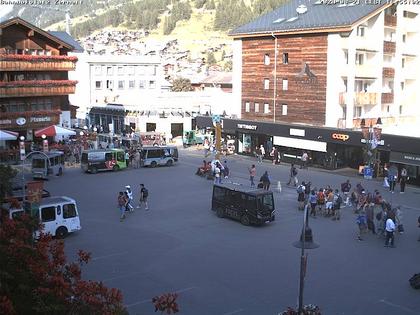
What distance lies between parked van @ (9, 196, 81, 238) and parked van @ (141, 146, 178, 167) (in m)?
21.9

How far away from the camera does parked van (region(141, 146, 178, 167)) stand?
48656 mm

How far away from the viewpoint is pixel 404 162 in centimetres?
4131

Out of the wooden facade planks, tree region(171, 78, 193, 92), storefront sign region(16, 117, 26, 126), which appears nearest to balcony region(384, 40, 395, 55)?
the wooden facade planks

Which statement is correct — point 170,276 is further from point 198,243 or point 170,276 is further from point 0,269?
point 0,269

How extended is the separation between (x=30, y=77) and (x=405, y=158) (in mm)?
34950

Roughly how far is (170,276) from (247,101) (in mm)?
38797

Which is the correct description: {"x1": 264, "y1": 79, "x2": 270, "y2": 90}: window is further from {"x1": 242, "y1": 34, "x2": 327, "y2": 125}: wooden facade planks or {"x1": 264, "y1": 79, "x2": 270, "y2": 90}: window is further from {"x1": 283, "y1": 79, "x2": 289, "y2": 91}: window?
{"x1": 283, "y1": 79, "x2": 289, "y2": 91}: window

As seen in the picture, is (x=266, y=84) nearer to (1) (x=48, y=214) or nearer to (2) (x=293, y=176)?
(2) (x=293, y=176)

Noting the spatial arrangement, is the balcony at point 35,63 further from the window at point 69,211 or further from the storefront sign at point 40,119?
the window at point 69,211

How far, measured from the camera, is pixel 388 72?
176 ft

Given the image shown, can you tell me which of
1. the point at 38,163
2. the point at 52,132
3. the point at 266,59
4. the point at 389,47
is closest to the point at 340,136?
the point at 389,47

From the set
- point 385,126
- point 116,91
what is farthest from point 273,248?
point 116,91

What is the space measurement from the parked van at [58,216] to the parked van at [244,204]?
7.72 m

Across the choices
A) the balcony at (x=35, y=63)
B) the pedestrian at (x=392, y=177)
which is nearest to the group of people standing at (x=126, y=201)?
the pedestrian at (x=392, y=177)
